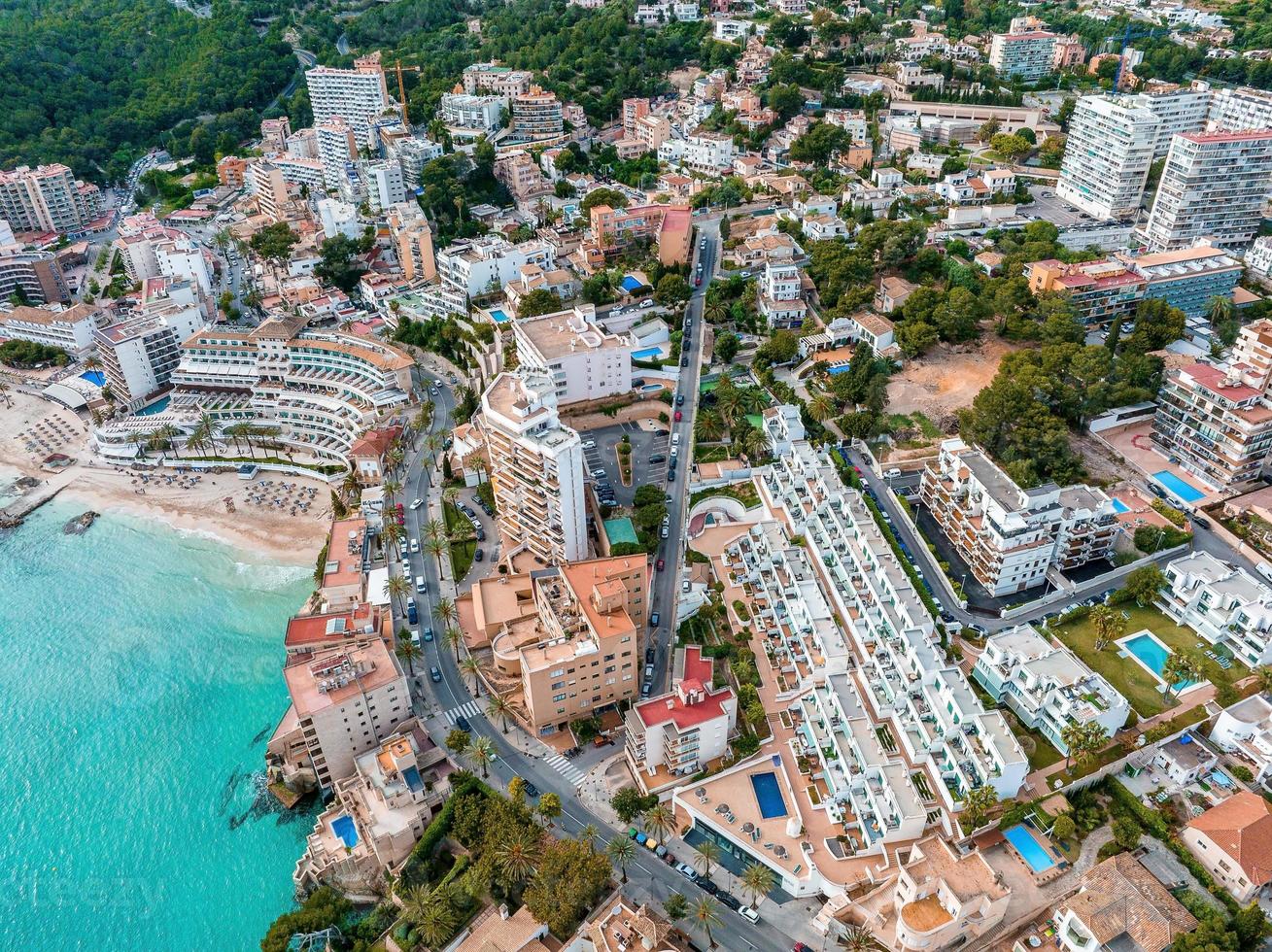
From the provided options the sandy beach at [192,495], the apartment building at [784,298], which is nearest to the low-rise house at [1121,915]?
the apartment building at [784,298]

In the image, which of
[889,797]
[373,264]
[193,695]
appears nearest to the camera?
[889,797]

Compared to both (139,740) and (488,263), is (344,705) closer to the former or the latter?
(139,740)

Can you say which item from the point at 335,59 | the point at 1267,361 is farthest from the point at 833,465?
the point at 335,59

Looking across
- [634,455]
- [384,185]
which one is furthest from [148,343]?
[634,455]

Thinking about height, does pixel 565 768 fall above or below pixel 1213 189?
below

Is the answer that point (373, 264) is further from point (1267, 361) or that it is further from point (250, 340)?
point (1267, 361)

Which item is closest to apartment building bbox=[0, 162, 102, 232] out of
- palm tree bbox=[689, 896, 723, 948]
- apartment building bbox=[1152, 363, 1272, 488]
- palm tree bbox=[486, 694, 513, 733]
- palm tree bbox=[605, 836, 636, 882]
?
palm tree bbox=[486, 694, 513, 733]
